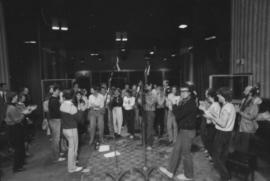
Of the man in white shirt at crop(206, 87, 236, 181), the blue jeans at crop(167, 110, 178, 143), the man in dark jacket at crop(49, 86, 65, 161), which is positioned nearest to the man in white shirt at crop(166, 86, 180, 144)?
the blue jeans at crop(167, 110, 178, 143)

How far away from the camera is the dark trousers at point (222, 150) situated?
3.23 m

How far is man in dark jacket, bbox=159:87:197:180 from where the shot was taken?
3199mm

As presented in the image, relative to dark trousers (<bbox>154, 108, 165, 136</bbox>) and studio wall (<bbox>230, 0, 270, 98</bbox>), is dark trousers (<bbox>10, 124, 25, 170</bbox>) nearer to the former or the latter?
dark trousers (<bbox>154, 108, 165, 136</bbox>)

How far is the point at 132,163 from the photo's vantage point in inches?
167

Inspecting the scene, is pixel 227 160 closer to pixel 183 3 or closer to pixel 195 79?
pixel 183 3

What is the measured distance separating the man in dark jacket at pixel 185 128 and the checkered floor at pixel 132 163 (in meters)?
0.32

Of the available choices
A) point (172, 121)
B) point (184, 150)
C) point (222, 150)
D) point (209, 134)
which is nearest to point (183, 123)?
point (184, 150)

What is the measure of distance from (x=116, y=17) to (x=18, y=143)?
5.24m

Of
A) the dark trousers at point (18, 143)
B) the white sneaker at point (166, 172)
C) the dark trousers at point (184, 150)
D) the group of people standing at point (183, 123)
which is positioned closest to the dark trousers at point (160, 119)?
the group of people standing at point (183, 123)

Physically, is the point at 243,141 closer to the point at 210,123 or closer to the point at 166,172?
the point at 210,123

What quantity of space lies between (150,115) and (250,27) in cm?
400

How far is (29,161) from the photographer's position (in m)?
4.49

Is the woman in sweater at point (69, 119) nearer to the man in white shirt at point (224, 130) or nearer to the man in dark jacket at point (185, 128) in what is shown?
the man in dark jacket at point (185, 128)

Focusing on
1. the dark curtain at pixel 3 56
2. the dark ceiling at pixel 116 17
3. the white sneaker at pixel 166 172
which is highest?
the dark ceiling at pixel 116 17
